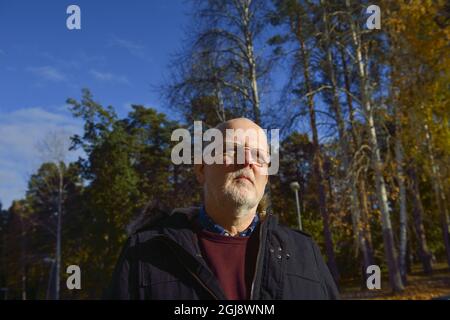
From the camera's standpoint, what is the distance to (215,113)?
433 inches

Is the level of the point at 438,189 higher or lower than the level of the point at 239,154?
higher

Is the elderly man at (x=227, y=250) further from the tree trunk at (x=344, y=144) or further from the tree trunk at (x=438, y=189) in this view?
the tree trunk at (x=438, y=189)

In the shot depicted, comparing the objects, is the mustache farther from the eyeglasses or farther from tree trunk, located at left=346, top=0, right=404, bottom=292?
tree trunk, located at left=346, top=0, right=404, bottom=292

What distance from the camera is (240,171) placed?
4.70ft

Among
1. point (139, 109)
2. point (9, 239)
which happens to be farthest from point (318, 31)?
point (9, 239)

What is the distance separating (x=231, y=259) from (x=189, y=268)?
167 millimetres

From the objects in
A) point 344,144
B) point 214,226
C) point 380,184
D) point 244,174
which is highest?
point 344,144

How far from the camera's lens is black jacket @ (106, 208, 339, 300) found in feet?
4.02

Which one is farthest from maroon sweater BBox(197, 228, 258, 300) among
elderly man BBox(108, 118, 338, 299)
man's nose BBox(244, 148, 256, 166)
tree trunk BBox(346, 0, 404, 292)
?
tree trunk BBox(346, 0, 404, 292)

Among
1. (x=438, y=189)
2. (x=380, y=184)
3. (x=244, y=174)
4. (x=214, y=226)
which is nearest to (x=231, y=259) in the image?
(x=214, y=226)

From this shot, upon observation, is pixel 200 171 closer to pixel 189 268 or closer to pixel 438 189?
pixel 189 268

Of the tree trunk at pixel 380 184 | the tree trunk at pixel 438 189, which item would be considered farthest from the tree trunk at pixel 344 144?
the tree trunk at pixel 438 189

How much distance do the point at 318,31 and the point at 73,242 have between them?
1933 cm

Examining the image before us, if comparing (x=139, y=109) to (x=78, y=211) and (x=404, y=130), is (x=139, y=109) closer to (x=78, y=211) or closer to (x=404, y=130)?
(x=78, y=211)
